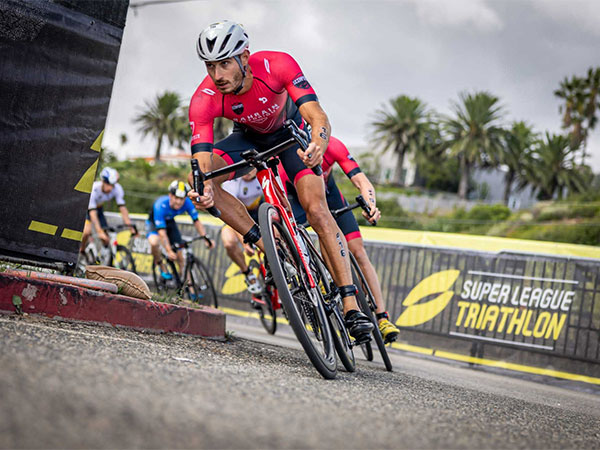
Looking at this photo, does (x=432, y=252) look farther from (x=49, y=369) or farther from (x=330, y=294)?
(x=49, y=369)

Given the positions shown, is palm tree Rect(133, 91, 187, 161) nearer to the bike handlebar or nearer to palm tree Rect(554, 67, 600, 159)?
palm tree Rect(554, 67, 600, 159)

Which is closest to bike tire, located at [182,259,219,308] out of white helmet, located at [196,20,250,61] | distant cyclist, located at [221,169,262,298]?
distant cyclist, located at [221,169,262,298]

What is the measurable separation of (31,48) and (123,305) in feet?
6.57

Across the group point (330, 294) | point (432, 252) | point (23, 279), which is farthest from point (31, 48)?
point (432, 252)

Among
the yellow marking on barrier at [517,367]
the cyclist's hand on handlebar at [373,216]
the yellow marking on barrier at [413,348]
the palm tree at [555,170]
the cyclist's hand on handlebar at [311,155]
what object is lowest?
the yellow marking on barrier at [413,348]

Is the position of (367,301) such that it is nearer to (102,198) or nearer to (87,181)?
(87,181)

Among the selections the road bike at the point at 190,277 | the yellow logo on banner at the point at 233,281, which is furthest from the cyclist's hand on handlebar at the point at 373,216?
the yellow logo on banner at the point at 233,281

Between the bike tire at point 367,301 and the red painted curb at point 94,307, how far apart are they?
4.67ft

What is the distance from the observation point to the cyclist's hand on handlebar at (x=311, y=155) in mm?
4078

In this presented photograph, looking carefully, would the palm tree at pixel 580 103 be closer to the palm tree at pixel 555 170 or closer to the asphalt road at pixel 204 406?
the palm tree at pixel 555 170

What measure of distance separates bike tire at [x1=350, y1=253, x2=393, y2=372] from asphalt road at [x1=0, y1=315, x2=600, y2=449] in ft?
4.99

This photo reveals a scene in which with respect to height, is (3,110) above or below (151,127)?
below

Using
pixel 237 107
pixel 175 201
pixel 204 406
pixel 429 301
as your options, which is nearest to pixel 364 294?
pixel 237 107

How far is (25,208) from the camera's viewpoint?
15.4ft
